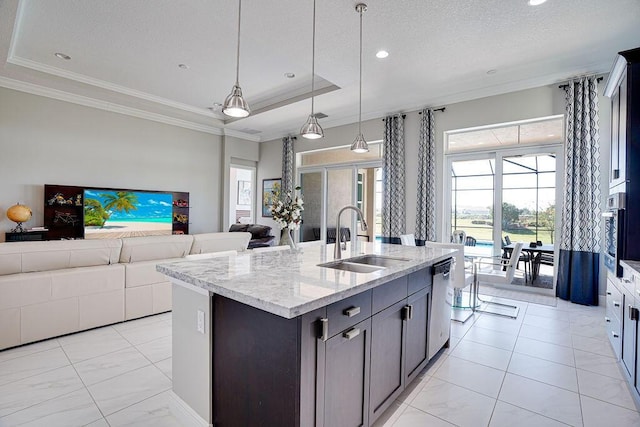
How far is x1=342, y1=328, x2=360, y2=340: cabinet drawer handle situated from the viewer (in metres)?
1.42

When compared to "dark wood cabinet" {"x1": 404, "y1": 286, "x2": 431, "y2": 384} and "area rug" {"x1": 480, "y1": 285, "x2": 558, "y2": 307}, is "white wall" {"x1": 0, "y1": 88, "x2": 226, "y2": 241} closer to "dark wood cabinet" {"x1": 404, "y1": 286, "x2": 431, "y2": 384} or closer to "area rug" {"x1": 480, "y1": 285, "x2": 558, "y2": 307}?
"area rug" {"x1": 480, "y1": 285, "x2": 558, "y2": 307}

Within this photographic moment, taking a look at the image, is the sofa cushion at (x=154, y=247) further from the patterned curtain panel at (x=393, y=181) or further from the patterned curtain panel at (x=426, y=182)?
the patterned curtain panel at (x=426, y=182)

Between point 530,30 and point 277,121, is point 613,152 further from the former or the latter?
point 277,121

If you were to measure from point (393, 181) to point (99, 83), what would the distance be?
5.43 metres

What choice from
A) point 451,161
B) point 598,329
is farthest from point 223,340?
point 451,161

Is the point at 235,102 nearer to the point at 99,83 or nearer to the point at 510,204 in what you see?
the point at 99,83

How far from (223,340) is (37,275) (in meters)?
2.33

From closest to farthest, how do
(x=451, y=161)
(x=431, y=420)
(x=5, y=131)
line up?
(x=431, y=420), (x=5, y=131), (x=451, y=161)

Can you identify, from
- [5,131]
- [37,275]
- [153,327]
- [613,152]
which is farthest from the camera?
[5,131]

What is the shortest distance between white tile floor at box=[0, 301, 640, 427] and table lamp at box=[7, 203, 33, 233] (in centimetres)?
318

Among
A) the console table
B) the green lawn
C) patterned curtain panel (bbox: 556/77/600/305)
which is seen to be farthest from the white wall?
patterned curtain panel (bbox: 556/77/600/305)

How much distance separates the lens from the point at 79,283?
9.52 ft

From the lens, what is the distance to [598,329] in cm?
325

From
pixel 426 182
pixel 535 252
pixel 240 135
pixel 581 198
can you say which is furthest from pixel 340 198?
pixel 581 198
